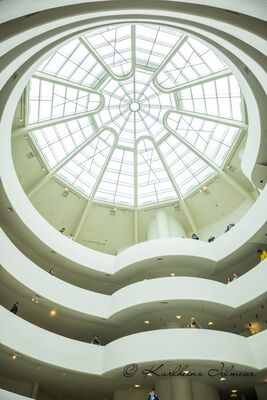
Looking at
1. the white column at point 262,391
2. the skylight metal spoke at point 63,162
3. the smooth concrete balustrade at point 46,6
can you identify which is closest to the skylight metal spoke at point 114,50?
the skylight metal spoke at point 63,162

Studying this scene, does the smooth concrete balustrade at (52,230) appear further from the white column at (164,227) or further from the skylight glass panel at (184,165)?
the skylight glass panel at (184,165)

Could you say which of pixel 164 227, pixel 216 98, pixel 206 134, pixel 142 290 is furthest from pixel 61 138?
pixel 142 290

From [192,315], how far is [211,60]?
19383 mm

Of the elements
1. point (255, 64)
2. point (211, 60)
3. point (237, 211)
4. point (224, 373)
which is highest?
point (211, 60)

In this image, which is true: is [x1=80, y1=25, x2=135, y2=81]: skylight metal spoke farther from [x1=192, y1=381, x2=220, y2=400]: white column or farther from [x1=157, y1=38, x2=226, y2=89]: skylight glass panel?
[x1=192, y1=381, x2=220, y2=400]: white column

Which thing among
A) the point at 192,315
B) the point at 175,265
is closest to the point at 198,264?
the point at 175,265

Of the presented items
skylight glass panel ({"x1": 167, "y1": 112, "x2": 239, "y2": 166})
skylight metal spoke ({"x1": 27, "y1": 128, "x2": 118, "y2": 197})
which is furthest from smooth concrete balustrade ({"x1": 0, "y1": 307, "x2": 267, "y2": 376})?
skylight glass panel ({"x1": 167, "y1": 112, "x2": 239, "y2": 166})

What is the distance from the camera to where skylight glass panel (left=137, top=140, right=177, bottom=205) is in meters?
31.3

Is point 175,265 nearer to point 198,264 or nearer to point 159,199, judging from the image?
point 198,264

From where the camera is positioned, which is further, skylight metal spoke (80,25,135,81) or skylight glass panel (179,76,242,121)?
skylight glass panel (179,76,242,121)

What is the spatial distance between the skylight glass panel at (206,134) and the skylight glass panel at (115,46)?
21.6 feet

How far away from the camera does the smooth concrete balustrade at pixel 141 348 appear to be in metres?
17.0

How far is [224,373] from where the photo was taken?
1789cm

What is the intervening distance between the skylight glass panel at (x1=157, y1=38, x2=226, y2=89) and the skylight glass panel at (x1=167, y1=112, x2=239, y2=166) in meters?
3.53
